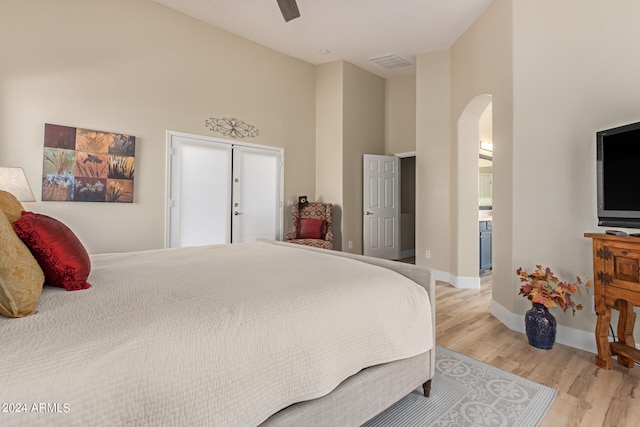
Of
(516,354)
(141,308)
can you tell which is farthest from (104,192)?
(516,354)

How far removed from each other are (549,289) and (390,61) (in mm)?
4201

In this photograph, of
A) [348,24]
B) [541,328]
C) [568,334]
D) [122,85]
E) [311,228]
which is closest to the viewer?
[541,328]

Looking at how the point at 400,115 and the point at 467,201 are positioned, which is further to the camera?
the point at 400,115

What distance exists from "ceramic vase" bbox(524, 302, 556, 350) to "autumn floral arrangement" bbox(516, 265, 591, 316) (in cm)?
11

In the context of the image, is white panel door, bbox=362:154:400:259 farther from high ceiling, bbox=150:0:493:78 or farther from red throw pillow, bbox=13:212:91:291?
red throw pillow, bbox=13:212:91:291

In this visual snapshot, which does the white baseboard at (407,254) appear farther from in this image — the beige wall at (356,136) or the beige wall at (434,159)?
the beige wall at (434,159)

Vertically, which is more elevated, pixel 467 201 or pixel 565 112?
pixel 565 112

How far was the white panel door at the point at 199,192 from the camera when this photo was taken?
3924 millimetres

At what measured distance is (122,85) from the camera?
3.45 metres

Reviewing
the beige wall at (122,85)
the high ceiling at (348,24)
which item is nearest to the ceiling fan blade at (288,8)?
the high ceiling at (348,24)

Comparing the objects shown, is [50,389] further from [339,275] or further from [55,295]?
[339,275]

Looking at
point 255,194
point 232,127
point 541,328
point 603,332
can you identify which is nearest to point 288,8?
point 232,127

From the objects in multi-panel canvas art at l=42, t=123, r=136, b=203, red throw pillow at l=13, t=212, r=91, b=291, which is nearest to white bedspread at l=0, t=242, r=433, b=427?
red throw pillow at l=13, t=212, r=91, b=291

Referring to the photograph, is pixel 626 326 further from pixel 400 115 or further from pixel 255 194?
pixel 400 115
